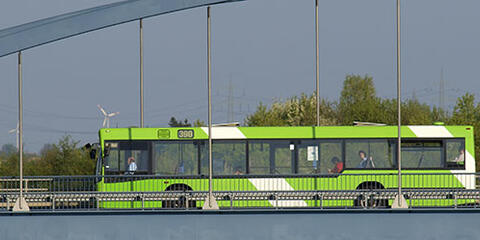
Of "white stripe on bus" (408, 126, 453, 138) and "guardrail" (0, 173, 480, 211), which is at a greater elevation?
"white stripe on bus" (408, 126, 453, 138)

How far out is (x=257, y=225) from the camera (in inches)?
749

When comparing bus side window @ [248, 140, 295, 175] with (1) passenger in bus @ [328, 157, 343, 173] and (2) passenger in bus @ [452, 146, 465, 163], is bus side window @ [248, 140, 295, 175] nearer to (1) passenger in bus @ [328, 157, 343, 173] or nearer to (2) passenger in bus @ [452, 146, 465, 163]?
(1) passenger in bus @ [328, 157, 343, 173]

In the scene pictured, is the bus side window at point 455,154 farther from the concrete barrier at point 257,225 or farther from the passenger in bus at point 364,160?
the concrete barrier at point 257,225

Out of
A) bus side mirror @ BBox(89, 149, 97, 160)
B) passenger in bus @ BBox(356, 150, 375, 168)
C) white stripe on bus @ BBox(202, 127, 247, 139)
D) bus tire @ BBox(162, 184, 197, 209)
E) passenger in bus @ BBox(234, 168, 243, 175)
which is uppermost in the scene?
white stripe on bus @ BBox(202, 127, 247, 139)

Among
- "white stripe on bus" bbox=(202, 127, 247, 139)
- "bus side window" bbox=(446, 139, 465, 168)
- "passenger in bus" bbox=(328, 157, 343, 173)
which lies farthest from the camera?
"white stripe on bus" bbox=(202, 127, 247, 139)

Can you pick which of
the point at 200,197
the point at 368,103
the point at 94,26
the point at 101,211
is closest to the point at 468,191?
the point at 200,197

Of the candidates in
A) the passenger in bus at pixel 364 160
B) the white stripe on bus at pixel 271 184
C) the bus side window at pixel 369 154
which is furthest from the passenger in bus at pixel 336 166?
the white stripe on bus at pixel 271 184

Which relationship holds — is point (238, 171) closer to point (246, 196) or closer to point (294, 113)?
point (246, 196)

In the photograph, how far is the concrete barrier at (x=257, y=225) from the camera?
19.0 meters

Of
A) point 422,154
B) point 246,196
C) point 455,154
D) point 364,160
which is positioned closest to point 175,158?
point 364,160

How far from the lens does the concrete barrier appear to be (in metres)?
19.0

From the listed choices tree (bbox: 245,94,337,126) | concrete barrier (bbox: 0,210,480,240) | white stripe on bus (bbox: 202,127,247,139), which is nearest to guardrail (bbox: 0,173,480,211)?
concrete barrier (bbox: 0,210,480,240)

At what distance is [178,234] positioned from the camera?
19.1m

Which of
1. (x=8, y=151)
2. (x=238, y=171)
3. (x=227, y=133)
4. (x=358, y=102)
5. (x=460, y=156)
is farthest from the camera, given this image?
(x=8, y=151)
